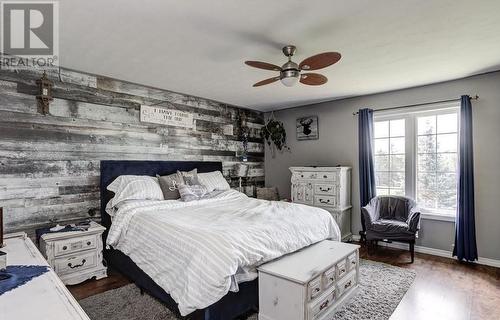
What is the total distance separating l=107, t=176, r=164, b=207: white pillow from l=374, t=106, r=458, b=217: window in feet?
11.4

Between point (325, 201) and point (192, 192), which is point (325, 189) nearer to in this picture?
point (325, 201)

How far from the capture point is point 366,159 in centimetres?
426

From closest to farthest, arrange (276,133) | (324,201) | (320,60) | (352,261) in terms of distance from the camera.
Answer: (320,60), (352,261), (324,201), (276,133)

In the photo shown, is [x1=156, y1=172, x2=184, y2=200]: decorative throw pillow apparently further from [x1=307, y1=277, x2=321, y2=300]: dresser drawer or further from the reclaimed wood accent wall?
[x1=307, y1=277, x2=321, y2=300]: dresser drawer

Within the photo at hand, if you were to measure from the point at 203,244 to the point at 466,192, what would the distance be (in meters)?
3.45

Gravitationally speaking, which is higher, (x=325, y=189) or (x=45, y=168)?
(x=45, y=168)

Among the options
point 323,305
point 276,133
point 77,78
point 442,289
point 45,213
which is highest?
point 77,78

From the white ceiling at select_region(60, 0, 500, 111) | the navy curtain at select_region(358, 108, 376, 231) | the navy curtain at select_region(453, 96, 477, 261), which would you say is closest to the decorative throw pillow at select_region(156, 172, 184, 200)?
the white ceiling at select_region(60, 0, 500, 111)

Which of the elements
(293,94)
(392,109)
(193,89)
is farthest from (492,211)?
(193,89)

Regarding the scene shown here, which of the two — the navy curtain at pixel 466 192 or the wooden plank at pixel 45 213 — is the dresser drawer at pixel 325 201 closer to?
the navy curtain at pixel 466 192

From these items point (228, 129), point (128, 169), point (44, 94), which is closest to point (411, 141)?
point (228, 129)

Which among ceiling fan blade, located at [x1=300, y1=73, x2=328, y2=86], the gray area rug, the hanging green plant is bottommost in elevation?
the gray area rug

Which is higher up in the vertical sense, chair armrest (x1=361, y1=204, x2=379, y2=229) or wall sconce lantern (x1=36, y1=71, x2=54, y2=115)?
wall sconce lantern (x1=36, y1=71, x2=54, y2=115)

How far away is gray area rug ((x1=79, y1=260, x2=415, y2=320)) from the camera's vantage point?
2.23m
